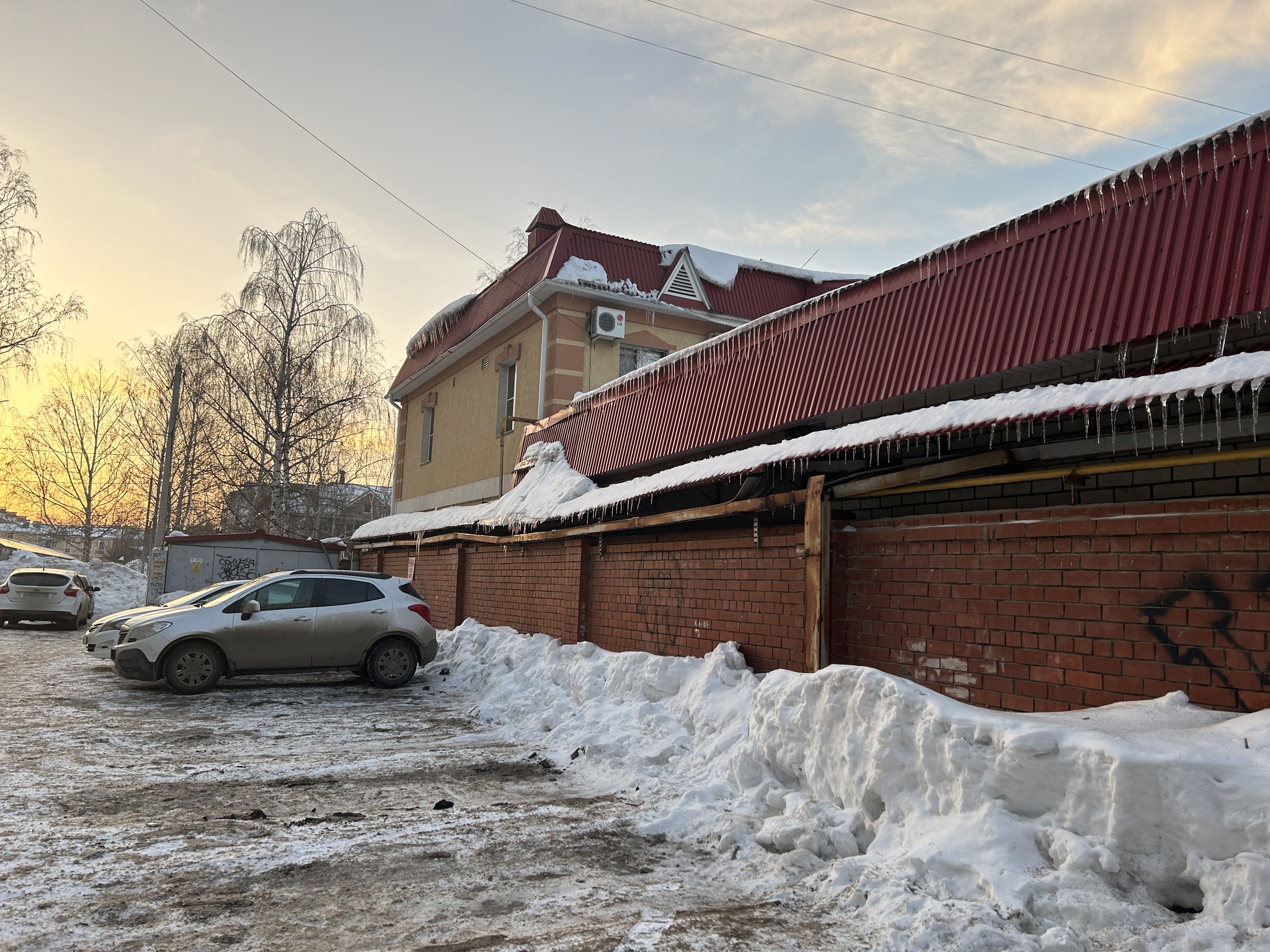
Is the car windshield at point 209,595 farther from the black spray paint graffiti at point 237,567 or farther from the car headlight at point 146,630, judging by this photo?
the black spray paint graffiti at point 237,567

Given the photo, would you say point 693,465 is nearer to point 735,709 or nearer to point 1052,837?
point 735,709

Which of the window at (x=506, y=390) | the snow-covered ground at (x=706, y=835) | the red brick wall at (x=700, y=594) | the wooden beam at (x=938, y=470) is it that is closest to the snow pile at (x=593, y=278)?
the window at (x=506, y=390)

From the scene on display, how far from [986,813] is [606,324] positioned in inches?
554

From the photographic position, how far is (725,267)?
63.9ft

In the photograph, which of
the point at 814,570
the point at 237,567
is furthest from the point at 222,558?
the point at 814,570

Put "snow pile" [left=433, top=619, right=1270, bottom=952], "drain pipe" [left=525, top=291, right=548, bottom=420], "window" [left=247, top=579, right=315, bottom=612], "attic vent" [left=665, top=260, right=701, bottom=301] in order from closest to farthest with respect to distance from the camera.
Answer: "snow pile" [left=433, top=619, right=1270, bottom=952]
"window" [left=247, top=579, right=315, bottom=612]
"drain pipe" [left=525, top=291, right=548, bottom=420]
"attic vent" [left=665, top=260, right=701, bottom=301]

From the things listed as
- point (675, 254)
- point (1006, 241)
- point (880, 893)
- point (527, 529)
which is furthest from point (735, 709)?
point (675, 254)

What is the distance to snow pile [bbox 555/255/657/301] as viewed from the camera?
16984 millimetres

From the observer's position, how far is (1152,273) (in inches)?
201

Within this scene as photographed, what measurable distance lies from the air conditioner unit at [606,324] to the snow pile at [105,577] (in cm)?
1960

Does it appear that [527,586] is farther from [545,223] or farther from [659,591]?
[545,223]

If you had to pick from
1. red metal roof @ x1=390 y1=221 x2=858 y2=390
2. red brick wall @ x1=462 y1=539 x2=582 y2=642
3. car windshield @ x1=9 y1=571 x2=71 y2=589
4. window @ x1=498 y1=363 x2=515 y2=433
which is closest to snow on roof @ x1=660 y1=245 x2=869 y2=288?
red metal roof @ x1=390 y1=221 x2=858 y2=390

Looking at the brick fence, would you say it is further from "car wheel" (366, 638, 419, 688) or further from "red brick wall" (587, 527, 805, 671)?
"car wheel" (366, 638, 419, 688)

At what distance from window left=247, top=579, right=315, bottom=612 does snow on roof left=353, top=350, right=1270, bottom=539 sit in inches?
113
